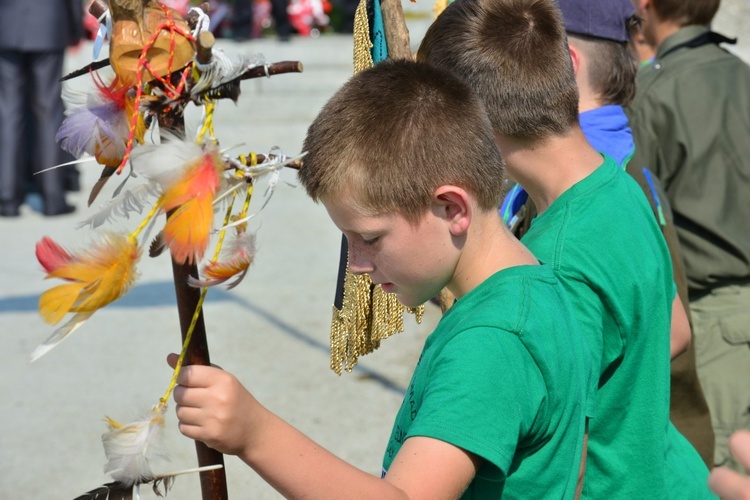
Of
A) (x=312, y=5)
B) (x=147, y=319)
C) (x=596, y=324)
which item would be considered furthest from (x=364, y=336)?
(x=312, y=5)

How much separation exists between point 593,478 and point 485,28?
0.93 meters

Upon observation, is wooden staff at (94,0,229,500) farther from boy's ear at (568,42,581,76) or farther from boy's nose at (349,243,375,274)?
boy's ear at (568,42,581,76)

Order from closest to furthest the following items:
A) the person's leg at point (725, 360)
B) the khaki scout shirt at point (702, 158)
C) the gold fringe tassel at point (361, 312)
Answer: the gold fringe tassel at point (361, 312) → the person's leg at point (725, 360) → the khaki scout shirt at point (702, 158)

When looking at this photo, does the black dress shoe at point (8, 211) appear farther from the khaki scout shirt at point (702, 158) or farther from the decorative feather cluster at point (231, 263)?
the decorative feather cluster at point (231, 263)

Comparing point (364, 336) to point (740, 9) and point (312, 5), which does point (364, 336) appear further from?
point (312, 5)

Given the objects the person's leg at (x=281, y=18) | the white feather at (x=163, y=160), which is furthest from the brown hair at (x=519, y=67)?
the person's leg at (x=281, y=18)

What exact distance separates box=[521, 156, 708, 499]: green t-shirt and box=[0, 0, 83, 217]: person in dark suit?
594 centimetres

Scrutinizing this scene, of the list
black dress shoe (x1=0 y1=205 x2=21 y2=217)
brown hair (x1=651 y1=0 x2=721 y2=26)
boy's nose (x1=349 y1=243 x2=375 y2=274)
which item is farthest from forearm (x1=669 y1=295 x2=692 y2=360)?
black dress shoe (x1=0 y1=205 x2=21 y2=217)

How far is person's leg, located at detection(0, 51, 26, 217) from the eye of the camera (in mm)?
7441

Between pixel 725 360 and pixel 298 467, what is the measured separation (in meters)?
2.24

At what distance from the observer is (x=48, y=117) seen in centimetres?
748

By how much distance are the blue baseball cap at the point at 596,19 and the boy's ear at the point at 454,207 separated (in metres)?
1.14

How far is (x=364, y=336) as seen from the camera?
2.50 m

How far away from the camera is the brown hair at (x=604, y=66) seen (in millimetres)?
2547
